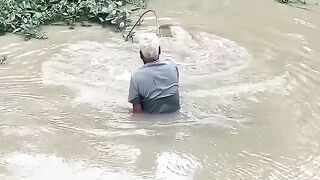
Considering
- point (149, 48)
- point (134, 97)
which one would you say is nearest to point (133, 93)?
point (134, 97)

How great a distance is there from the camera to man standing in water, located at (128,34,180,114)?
20.7 ft

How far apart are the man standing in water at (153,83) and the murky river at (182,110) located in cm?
14

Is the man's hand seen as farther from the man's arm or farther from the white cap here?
the white cap

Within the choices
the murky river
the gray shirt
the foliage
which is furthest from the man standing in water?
the foliage

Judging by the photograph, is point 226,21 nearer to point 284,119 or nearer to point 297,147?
point 284,119

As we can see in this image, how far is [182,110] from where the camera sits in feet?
22.4

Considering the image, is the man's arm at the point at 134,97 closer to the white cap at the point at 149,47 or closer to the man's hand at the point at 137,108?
the man's hand at the point at 137,108

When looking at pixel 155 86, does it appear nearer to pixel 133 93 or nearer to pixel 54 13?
pixel 133 93

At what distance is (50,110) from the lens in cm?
676

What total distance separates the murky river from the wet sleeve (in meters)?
0.21

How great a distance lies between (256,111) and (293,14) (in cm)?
426

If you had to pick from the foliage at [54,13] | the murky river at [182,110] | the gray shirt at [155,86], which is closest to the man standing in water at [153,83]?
the gray shirt at [155,86]

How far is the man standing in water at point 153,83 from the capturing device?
632 cm

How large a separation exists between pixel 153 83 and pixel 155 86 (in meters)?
0.04
